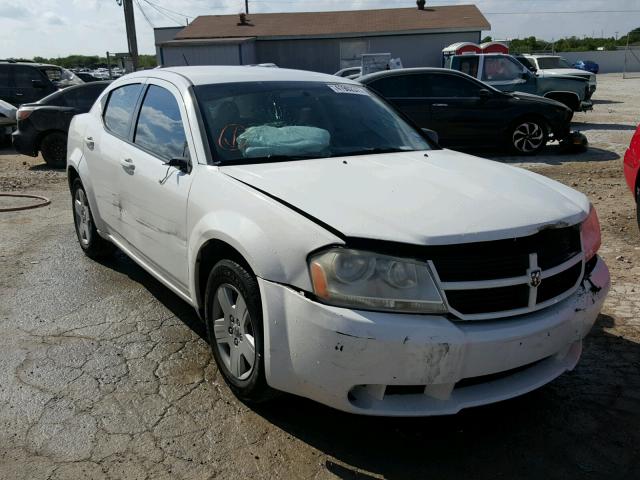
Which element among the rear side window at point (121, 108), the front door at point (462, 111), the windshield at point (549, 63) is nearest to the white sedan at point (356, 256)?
the rear side window at point (121, 108)

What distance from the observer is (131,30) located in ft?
84.0

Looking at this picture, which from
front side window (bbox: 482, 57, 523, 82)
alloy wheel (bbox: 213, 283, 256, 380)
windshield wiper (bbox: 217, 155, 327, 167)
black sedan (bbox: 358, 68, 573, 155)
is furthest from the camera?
front side window (bbox: 482, 57, 523, 82)

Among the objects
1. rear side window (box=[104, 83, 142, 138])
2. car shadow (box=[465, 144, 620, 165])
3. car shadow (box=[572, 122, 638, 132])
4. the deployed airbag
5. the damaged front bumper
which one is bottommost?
car shadow (box=[572, 122, 638, 132])

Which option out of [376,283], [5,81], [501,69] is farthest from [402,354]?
[5,81]

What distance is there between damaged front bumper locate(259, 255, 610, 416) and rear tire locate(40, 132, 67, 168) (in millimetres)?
10017

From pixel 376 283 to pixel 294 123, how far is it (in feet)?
5.55

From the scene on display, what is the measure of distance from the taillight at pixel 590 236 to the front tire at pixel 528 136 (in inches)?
339

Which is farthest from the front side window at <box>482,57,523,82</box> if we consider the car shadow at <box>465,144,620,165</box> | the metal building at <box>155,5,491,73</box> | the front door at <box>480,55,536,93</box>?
the metal building at <box>155,5,491,73</box>

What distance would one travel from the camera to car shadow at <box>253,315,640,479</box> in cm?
266

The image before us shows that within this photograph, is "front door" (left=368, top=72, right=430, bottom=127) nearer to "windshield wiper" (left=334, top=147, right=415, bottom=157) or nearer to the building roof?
"windshield wiper" (left=334, top=147, right=415, bottom=157)

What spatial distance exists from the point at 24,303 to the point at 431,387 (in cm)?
340

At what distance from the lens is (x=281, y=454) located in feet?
9.07

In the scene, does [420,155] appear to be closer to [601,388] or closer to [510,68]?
[601,388]

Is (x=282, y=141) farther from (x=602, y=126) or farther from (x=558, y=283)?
(x=602, y=126)
